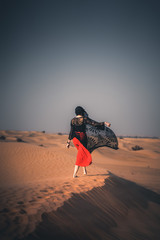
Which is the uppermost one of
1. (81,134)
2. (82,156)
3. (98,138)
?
(81,134)

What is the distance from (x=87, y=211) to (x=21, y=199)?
4.54 feet

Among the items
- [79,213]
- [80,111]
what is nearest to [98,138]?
[80,111]

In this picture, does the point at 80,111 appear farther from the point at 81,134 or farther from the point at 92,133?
the point at 92,133

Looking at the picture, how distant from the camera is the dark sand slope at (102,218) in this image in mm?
2207

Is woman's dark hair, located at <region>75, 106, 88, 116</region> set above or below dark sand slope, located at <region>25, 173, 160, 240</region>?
above

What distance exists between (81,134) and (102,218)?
2.80 metres

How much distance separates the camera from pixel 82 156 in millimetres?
5203

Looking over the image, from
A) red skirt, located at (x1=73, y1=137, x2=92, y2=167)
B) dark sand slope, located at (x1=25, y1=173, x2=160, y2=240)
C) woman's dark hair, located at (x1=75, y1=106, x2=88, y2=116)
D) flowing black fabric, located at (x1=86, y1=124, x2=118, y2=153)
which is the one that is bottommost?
dark sand slope, located at (x1=25, y1=173, x2=160, y2=240)

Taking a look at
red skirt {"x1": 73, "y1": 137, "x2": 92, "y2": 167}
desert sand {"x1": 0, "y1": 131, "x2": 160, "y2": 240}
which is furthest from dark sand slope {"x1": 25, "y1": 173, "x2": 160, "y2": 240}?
red skirt {"x1": 73, "y1": 137, "x2": 92, "y2": 167}

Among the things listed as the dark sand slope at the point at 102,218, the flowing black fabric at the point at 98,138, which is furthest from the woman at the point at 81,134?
the dark sand slope at the point at 102,218

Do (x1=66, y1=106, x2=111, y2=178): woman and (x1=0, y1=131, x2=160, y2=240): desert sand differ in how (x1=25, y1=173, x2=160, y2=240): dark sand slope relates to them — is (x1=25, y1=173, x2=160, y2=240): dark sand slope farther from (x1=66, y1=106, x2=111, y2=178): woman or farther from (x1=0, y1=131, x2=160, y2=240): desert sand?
(x1=66, y1=106, x2=111, y2=178): woman

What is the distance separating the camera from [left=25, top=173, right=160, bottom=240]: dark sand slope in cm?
221

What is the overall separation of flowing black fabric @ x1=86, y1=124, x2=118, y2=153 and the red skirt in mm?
238

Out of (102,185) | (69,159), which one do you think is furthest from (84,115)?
(69,159)
